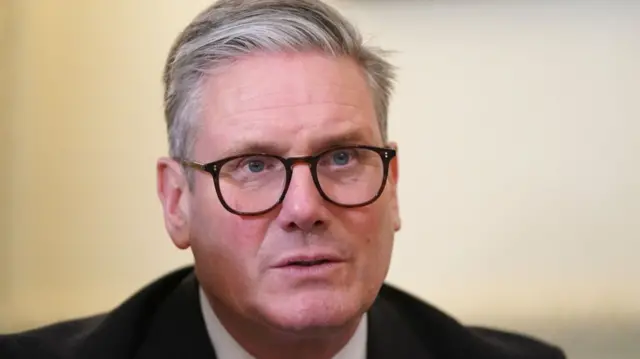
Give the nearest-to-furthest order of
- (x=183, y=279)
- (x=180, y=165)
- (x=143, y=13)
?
(x=180, y=165) → (x=183, y=279) → (x=143, y=13)

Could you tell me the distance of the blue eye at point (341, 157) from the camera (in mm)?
1021

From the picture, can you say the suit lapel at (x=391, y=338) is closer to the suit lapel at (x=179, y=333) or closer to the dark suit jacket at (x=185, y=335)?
the dark suit jacket at (x=185, y=335)

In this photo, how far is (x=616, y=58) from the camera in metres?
1.54

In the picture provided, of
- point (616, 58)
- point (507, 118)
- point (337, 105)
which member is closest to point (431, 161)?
point (507, 118)

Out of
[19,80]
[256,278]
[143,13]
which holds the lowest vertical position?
[256,278]

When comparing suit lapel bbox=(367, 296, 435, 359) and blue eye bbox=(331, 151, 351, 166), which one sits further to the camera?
suit lapel bbox=(367, 296, 435, 359)

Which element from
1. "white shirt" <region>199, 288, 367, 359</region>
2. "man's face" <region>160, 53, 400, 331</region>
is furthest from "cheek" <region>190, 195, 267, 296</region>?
"white shirt" <region>199, 288, 367, 359</region>

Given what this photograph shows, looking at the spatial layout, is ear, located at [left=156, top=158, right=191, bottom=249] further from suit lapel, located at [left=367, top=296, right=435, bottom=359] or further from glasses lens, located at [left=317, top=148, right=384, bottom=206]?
suit lapel, located at [left=367, top=296, right=435, bottom=359]

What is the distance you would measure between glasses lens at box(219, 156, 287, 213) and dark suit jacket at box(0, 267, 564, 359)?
0.24 metres

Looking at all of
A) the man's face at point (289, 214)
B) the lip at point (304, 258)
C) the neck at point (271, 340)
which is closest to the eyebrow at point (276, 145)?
the man's face at point (289, 214)

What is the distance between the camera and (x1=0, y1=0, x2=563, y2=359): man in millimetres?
984

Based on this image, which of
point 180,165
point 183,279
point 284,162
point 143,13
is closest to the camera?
point 284,162

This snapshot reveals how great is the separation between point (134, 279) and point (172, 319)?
42cm

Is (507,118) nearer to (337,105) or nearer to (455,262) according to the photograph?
(455,262)
